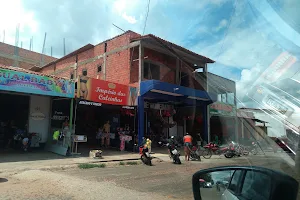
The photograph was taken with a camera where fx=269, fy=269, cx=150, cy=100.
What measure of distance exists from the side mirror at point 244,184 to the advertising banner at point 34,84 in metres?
10.7

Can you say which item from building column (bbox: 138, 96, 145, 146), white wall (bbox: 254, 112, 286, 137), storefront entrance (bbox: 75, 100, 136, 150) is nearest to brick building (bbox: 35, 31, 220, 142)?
building column (bbox: 138, 96, 145, 146)

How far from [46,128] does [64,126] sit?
1351mm

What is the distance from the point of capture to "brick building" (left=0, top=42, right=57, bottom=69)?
29795 millimetres

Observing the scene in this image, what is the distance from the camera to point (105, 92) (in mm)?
14266

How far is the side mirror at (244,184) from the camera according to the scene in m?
1.20

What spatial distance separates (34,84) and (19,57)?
2243 cm

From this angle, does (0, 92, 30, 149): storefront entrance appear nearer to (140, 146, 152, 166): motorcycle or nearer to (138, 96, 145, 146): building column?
(138, 96, 145, 146): building column

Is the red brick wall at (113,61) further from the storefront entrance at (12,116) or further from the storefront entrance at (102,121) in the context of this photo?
the storefront entrance at (12,116)

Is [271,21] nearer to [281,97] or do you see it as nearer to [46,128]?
[281,97]

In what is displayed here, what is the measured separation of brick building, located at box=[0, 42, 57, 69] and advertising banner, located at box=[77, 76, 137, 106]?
1776 cm

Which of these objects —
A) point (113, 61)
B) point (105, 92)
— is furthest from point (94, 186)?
point (113, 61)

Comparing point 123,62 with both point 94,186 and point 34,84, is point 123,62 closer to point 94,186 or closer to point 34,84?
point 34,84

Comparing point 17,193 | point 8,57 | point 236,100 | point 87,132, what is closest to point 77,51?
point 87,132

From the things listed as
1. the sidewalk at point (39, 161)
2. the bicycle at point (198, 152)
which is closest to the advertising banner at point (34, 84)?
the sidewalk at point (39, 161)
